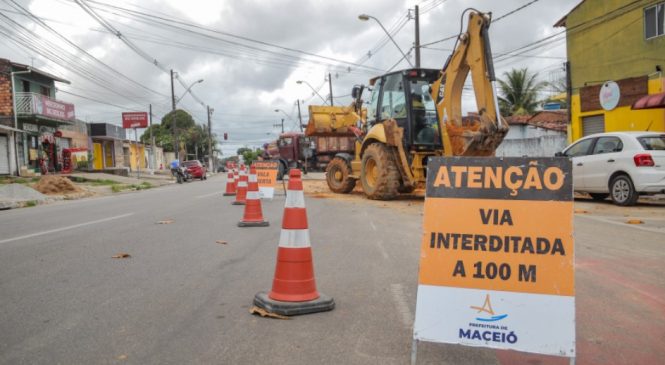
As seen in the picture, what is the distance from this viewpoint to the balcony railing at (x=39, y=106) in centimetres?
3200

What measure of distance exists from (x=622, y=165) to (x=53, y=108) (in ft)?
108

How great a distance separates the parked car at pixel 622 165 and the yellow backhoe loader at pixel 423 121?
1796 millimetres

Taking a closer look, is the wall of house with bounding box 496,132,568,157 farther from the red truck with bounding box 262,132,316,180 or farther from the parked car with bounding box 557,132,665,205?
the parked car with bounding box 557,132,665,205

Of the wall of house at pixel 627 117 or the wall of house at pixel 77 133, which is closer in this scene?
the wall of house at pixel 627 117

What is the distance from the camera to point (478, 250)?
3.34m

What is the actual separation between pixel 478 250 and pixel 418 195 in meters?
13.0

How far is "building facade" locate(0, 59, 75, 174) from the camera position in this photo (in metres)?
31.3

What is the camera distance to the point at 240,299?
189 inches

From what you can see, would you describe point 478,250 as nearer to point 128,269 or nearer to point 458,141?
point 128,269

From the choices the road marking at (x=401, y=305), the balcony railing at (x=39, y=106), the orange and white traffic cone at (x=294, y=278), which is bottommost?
the road marking at (x=401, y=305)

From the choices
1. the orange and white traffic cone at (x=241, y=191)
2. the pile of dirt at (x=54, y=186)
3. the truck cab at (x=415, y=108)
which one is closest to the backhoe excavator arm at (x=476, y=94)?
the truck cab at (x=415, y=108)

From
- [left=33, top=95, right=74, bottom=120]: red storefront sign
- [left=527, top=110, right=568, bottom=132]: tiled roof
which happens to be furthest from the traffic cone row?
[left=33, top=95, right=74, bottom=120]: red storefront sign

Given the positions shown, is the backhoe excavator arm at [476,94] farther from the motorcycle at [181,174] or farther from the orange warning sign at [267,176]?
the motorcycle at [181,174]

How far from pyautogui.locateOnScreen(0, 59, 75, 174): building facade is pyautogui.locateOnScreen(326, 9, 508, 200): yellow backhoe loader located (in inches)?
908
